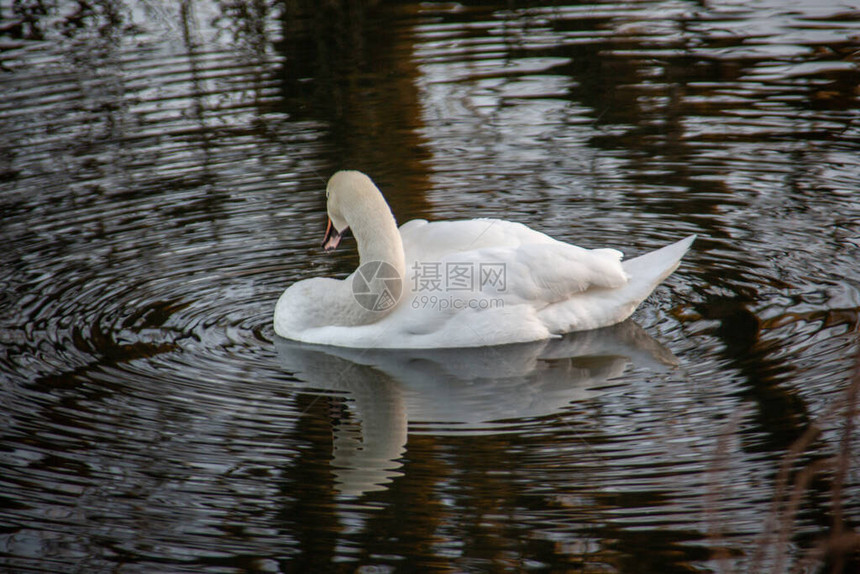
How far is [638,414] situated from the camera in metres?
5.57

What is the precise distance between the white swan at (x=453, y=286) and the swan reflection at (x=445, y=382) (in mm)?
95

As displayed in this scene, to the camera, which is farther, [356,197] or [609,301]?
[609,301]

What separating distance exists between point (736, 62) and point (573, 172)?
3812 millimetres

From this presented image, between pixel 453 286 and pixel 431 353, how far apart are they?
A: 0.46 m

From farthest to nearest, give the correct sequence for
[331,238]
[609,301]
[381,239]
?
[331,238]
[609,301]
[381,239]

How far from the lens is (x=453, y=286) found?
654 centimetres

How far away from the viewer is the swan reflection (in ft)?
18.0

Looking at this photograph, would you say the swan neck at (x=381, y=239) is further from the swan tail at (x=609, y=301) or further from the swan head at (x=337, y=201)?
the swan tail at (x=609, y=301)

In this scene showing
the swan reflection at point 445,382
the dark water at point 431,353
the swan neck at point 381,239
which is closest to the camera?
the dark water at point 431,353

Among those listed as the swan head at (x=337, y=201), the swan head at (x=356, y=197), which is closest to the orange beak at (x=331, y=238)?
the swan head at (x=337, y=201)

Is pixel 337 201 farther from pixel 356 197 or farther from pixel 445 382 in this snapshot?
pixel 445 382

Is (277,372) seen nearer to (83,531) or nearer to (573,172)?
(83,531)

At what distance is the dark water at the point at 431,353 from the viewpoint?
4.57 m

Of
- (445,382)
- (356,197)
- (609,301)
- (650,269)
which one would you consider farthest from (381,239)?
(650,269)
